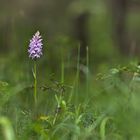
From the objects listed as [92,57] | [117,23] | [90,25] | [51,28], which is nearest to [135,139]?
[92,57]

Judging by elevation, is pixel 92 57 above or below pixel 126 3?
below

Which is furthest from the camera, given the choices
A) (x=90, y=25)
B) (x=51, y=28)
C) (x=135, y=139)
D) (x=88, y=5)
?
(x=51, y=28)

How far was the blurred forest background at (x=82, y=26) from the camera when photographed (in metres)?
8.34

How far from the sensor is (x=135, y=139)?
296cm

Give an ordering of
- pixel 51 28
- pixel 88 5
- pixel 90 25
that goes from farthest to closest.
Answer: pixel 51 28 < pixel 90 25 < pixel 88 5

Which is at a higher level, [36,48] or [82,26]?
[36,48]

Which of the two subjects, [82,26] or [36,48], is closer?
[36,48]

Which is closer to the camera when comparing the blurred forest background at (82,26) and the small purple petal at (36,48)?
the small purple petal at (36,48)

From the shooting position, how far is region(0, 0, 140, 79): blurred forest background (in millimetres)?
8344

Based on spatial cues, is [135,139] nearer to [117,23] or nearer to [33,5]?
[117,23]

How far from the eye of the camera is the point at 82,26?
37.2ft

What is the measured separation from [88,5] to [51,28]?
254cm

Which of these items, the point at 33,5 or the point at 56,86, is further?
the point at 33,5

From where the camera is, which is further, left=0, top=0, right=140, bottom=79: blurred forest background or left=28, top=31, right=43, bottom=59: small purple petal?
left=0, top=0, right=140, bottom=79: blurred forest background
